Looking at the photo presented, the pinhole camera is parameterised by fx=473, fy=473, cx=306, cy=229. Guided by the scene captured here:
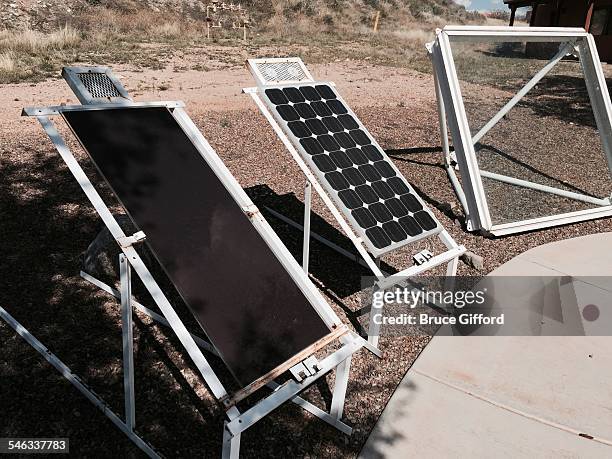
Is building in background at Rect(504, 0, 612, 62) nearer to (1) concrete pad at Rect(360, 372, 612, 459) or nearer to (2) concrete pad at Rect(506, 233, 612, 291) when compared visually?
(2) concrete pad at Rect(506, 233, 612, 291)

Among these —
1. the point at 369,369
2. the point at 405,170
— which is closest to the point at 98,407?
the point at 369,369

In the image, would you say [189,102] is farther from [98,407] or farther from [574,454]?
[574,454]

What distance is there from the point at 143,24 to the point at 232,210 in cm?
2398

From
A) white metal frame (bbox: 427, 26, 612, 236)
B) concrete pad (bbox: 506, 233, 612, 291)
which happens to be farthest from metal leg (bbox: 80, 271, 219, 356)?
white metal frame (bbox: 427, 26, 612, 236)

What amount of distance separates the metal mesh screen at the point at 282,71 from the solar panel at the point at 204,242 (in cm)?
147

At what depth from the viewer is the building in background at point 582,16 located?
20.7m

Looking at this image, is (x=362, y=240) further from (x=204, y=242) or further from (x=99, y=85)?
(x=99, y=85)

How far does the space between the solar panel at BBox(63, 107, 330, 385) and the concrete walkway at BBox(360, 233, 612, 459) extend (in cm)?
106

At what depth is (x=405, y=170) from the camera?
7.64 meters

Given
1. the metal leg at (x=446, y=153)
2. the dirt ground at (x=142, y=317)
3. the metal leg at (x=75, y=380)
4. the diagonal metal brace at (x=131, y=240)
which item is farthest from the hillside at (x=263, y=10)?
the diagonal metal brace at (x=131, y=240)

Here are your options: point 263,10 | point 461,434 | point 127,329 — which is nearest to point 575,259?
point 461,434

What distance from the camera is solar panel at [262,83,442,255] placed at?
3711mm

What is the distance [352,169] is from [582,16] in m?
23.8

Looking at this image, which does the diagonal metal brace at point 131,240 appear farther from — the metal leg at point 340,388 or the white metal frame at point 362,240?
the white metal frame at point 362,240
